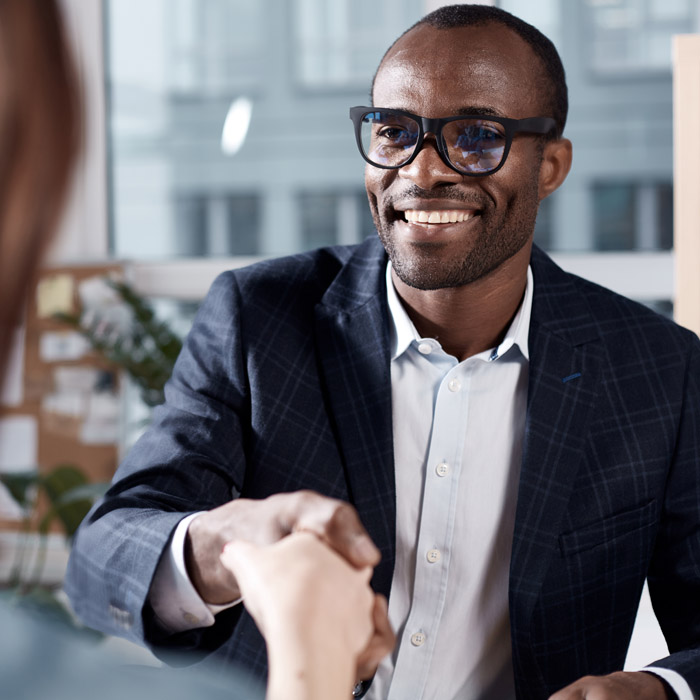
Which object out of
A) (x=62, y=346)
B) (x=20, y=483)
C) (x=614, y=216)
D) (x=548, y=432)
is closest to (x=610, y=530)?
(x=548, y=432)

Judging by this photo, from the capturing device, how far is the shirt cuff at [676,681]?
973 mm

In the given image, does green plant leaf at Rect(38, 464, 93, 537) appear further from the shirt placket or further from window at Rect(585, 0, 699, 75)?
window at Rect(585, 0, 699, 75)

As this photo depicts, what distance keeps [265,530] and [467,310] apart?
2.16 ft

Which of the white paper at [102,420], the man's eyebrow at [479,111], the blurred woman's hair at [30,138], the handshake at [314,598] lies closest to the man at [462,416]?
the man's eyebrow at [479,111]

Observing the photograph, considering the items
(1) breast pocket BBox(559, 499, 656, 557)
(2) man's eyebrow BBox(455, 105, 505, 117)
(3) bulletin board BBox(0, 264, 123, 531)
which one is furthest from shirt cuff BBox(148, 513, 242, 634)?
(3) bulletin board BBox(0, 264, 123, 531)

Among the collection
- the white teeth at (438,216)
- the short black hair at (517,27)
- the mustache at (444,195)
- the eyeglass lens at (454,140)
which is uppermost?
the short black hair at (517,27)

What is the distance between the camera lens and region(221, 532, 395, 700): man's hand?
0.50 m

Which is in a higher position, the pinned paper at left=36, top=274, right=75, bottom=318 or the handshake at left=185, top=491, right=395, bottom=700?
the pinned paper at left=36, top=274, right=75, bottom=318

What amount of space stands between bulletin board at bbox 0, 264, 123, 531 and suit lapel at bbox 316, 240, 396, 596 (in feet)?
3.72

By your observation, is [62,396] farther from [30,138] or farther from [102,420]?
[30,138]

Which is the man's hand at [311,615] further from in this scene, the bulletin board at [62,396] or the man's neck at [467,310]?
the bulletin board at [62,396]

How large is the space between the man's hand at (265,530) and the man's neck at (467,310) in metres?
0.54

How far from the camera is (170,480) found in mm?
1057

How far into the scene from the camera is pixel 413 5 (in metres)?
2.27
